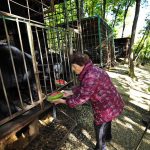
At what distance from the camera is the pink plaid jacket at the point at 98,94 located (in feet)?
7.95

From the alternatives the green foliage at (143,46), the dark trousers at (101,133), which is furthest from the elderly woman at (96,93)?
the green foliage at (143,46)

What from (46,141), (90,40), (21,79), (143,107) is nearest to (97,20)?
(90,40)

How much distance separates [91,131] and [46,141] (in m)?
1.09

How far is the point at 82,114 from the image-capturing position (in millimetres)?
4465

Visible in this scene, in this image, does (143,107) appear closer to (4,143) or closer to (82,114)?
(82,114)

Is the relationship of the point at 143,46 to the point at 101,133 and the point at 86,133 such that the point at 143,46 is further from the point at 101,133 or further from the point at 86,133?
the point at 101,133

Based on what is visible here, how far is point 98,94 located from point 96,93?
0.04 meters

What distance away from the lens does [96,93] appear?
2.54 metres

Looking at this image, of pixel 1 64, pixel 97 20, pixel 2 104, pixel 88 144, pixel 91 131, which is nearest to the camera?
pixel 2 104

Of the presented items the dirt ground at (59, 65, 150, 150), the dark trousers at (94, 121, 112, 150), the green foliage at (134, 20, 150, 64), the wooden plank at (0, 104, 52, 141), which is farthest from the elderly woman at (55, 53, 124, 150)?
the green foliage at (134, 20, 150, 64)

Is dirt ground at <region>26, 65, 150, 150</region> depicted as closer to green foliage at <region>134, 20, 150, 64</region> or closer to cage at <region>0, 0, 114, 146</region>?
→ cage at <region>0, 0, 114, 146</region>

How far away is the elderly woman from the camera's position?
2429 millimetres

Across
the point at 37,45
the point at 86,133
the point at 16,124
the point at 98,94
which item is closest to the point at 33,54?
the point at 16,124

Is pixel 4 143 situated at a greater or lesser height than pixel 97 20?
lesser
